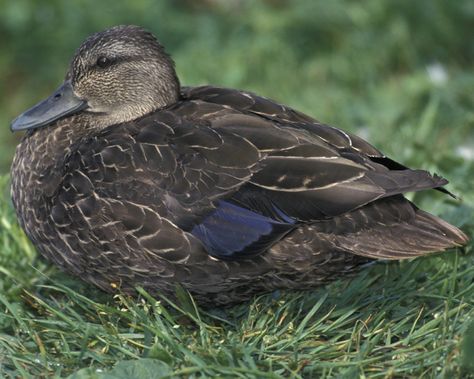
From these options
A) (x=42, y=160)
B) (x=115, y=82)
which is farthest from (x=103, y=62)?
(x=42, y=160)

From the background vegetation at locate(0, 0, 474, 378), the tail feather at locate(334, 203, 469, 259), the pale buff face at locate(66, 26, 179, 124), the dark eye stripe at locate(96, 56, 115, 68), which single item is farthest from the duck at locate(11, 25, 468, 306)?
the dark eye stripe at locate(96, 56, 115, 68)

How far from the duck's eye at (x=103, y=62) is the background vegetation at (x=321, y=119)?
1.02 m

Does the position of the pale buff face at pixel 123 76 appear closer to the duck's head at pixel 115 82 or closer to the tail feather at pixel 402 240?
the duck's head at pixel 115 82

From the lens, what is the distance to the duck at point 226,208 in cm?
403

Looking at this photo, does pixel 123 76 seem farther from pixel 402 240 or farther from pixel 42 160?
pixel 402 240

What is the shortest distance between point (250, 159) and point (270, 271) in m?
0.47

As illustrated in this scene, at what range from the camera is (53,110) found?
189 inches

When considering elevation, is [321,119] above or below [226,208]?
below

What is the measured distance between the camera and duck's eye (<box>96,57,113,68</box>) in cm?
481

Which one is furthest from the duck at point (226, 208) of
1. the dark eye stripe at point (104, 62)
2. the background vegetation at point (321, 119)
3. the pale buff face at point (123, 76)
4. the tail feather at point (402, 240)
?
the dark eye stripe at point (104, 62)

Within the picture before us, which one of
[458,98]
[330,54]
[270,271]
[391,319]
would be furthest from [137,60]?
[330,54]

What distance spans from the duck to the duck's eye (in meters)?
0.48

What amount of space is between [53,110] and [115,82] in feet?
1.07

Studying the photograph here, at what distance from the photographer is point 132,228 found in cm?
412
